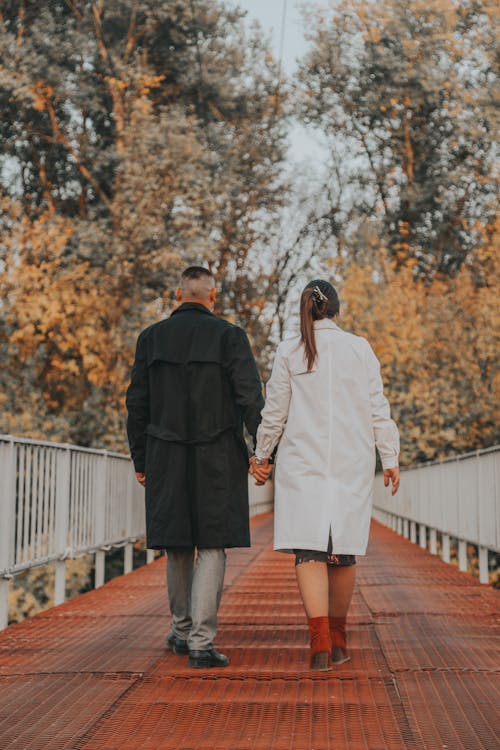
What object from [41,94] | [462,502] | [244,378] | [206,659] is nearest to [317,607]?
[206,659]

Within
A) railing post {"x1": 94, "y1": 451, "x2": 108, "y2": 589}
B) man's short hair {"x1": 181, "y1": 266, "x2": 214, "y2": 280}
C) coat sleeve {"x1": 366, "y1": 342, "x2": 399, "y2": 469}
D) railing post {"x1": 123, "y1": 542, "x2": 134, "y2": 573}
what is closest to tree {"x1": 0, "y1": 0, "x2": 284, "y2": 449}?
railing post {"x1": 123, "y1": 542, "x2": 134, "y2": 573}

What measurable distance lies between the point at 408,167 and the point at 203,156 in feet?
38.0

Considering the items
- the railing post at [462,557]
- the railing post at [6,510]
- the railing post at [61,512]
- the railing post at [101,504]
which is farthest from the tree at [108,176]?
the railing post at [6,510]

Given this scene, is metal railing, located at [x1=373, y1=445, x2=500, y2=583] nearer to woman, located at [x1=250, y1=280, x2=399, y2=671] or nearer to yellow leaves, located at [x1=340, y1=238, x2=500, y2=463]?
woman, located at [x1=250, y1=280, x2=399, y2=671]

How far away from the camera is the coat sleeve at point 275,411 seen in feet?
20.5

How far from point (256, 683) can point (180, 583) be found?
1023mm

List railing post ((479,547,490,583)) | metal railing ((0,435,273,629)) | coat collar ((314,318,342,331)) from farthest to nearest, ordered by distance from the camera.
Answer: railing post ((479,547,490,583)) → metal railing ((0,435,273,629)) → coat collar ((314,318,342,331))

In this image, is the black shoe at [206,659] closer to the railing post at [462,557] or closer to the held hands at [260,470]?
the held hands at [260,470]

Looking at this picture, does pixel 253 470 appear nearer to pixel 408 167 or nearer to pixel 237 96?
pixel 237 96

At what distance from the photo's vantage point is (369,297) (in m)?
34.5

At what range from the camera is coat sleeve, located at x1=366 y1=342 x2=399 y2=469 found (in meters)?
6.16

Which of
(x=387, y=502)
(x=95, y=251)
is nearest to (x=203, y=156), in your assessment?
(x=95, y=251)

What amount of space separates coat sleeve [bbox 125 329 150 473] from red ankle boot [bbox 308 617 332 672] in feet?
4.50

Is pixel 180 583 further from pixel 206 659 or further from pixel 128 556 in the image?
pixel 128 556
